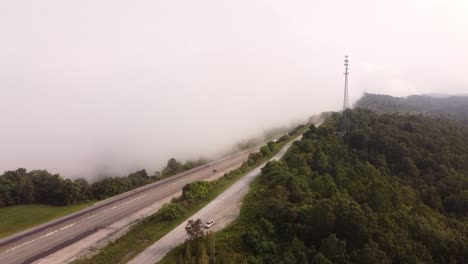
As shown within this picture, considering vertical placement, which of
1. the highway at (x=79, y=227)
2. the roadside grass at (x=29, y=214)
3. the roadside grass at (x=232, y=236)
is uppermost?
the roadside grass at (x=232, y=236)

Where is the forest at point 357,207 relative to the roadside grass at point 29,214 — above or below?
above

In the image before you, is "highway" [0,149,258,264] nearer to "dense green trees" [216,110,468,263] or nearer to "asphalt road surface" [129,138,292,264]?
"asphalt road surface" [129,138,292,264]

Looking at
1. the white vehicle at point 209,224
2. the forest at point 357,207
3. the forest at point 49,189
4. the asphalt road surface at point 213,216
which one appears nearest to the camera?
the forest at point 357,207

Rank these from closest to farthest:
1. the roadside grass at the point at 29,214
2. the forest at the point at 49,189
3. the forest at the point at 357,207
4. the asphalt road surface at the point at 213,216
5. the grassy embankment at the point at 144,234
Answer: the forest at the point at 357,207
the asphalt road surface at the point at 213,216
the grassy embankment at the point at 144,234
the roadside grass at the point at 29,214
the forest at the point at 49,189

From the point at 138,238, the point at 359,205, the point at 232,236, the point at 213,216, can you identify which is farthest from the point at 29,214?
the point at 359,205

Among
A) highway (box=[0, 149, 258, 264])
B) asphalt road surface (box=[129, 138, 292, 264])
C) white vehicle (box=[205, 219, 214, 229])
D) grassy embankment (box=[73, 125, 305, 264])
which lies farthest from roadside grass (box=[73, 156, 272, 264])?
white vehicle (box=[205, 219, 214, 229])

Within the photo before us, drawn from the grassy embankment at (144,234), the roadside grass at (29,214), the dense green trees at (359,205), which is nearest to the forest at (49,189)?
the roadside grass at (29,214)

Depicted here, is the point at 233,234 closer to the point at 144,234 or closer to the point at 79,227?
the point at 144,234

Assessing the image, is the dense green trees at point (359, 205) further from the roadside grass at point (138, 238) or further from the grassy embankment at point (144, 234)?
the roadside grass at point (138, 238)

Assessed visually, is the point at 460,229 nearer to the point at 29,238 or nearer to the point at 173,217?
the point at 173,217
